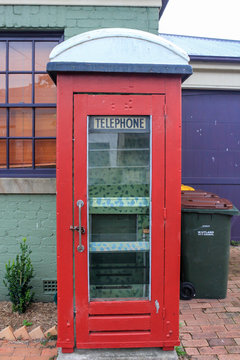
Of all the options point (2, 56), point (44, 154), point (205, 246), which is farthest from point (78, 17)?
point (205, 246)

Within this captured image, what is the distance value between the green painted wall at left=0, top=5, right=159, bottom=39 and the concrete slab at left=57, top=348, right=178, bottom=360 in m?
3.57

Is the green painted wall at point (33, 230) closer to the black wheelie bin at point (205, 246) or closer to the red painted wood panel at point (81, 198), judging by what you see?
the red painted wood panel at point (81, 198)

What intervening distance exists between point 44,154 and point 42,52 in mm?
1353

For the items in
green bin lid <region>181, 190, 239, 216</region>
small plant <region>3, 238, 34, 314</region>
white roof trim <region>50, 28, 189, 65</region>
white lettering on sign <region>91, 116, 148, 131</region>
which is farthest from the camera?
green bin lid <region>181, 190, 239, 216</region>

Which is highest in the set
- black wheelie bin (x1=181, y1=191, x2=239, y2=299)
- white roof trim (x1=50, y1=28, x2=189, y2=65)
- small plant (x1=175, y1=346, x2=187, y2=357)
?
white roof trim (x1=50, y1=28, x2=189, y2=65)

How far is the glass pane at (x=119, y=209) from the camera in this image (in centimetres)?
264

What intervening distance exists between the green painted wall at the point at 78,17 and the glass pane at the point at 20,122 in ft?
3.55

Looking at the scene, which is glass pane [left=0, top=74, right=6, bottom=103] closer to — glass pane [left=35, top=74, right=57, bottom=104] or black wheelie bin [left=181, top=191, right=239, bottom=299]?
glass pane [left=35, top=74, right=57, bottom=104]

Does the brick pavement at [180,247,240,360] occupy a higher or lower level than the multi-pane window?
lower

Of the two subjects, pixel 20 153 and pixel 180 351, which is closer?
pixel 180 351

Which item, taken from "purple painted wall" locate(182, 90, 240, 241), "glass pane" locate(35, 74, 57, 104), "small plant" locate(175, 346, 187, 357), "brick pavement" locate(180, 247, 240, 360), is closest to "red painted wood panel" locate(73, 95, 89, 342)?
"small plant" locate(175, 346, 187, 357)

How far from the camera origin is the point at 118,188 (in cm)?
270

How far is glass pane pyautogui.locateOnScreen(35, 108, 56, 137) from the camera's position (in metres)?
3.95

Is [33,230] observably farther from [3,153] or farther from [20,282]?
[3,153]
